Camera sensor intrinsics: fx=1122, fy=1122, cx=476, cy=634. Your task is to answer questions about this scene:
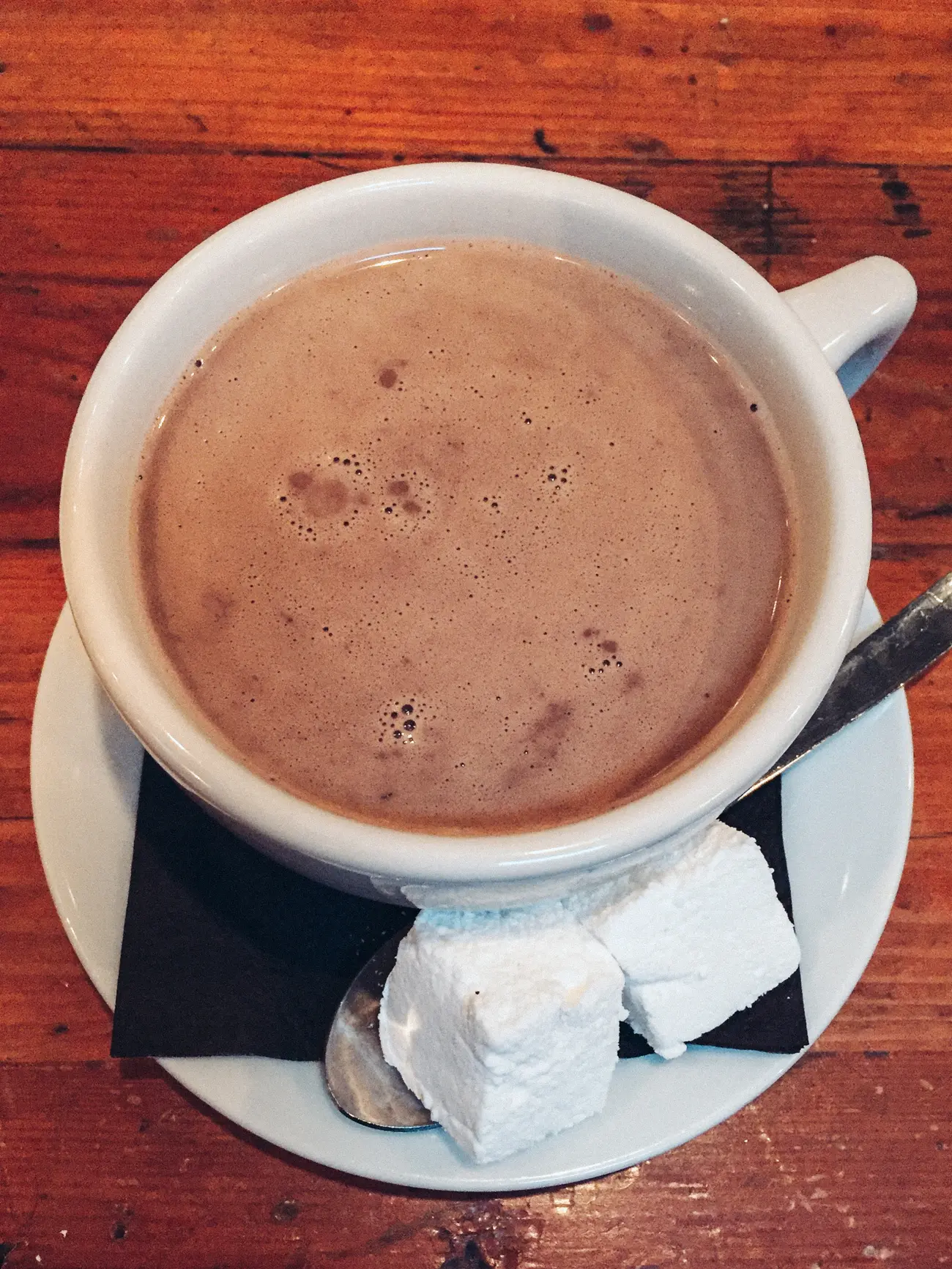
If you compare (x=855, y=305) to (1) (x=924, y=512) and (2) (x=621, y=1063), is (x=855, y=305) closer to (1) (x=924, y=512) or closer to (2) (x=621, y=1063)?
(1) (x=924, y=512)

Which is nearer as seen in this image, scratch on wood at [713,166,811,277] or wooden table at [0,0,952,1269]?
wooden table at [0,0,952,1269]

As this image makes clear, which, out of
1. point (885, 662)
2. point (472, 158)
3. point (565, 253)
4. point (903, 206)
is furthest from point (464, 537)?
point (903, 206)

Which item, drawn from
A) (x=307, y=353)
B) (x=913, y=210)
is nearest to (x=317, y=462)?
(x=307, y=353)

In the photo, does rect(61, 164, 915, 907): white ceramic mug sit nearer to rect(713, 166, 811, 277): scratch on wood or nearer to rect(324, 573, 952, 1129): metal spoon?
rect(324, 573, 952, 1129): metal spoon

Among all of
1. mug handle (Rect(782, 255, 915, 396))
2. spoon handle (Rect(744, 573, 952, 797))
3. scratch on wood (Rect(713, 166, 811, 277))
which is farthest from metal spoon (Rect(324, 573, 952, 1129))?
scratch on wood (Rect(713, 166, 811, 277))

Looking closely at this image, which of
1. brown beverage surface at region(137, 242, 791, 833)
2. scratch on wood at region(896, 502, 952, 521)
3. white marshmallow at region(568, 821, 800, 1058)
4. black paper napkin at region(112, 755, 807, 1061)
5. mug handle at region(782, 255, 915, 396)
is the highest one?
mug handle at region(782, 255, 915, 396)
